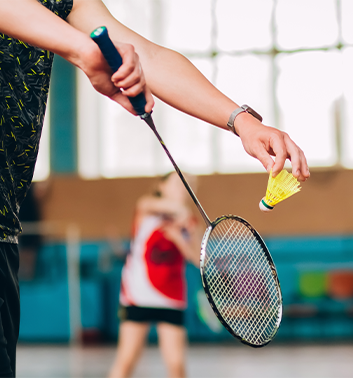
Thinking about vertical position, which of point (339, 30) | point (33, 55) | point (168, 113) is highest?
point (339, 30)

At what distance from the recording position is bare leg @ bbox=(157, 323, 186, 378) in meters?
3.52

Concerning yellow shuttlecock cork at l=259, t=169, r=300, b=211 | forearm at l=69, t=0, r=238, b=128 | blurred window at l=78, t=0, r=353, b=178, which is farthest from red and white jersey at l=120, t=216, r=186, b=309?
blurred window at l=78, t=0, r=353, b=178

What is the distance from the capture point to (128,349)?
3617 millimetres

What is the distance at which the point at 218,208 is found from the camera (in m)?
9.10

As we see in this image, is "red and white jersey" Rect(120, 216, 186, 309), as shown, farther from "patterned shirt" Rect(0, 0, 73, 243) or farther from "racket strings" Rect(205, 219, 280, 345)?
"patterned shirt" Rect(0, 0, 73, 243)

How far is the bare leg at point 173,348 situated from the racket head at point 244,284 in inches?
75.6

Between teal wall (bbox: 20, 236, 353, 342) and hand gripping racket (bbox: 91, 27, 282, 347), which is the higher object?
hand gripping racket (bbox: 91, 27, 282, 347)

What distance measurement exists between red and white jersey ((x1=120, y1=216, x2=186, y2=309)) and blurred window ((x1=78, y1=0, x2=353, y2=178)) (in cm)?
Result: 529

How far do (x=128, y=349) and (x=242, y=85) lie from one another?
21.5 feet

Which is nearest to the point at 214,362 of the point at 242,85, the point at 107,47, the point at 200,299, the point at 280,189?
the point at 200,299

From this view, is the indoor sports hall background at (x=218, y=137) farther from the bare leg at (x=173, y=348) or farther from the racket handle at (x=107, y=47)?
the racket handle at (x=107, y=47)

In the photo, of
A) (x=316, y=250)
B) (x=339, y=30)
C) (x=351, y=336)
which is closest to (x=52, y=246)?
(x=316, y=250)

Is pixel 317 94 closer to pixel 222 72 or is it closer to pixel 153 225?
pixel 222 72

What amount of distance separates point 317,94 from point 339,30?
1.14 meters
